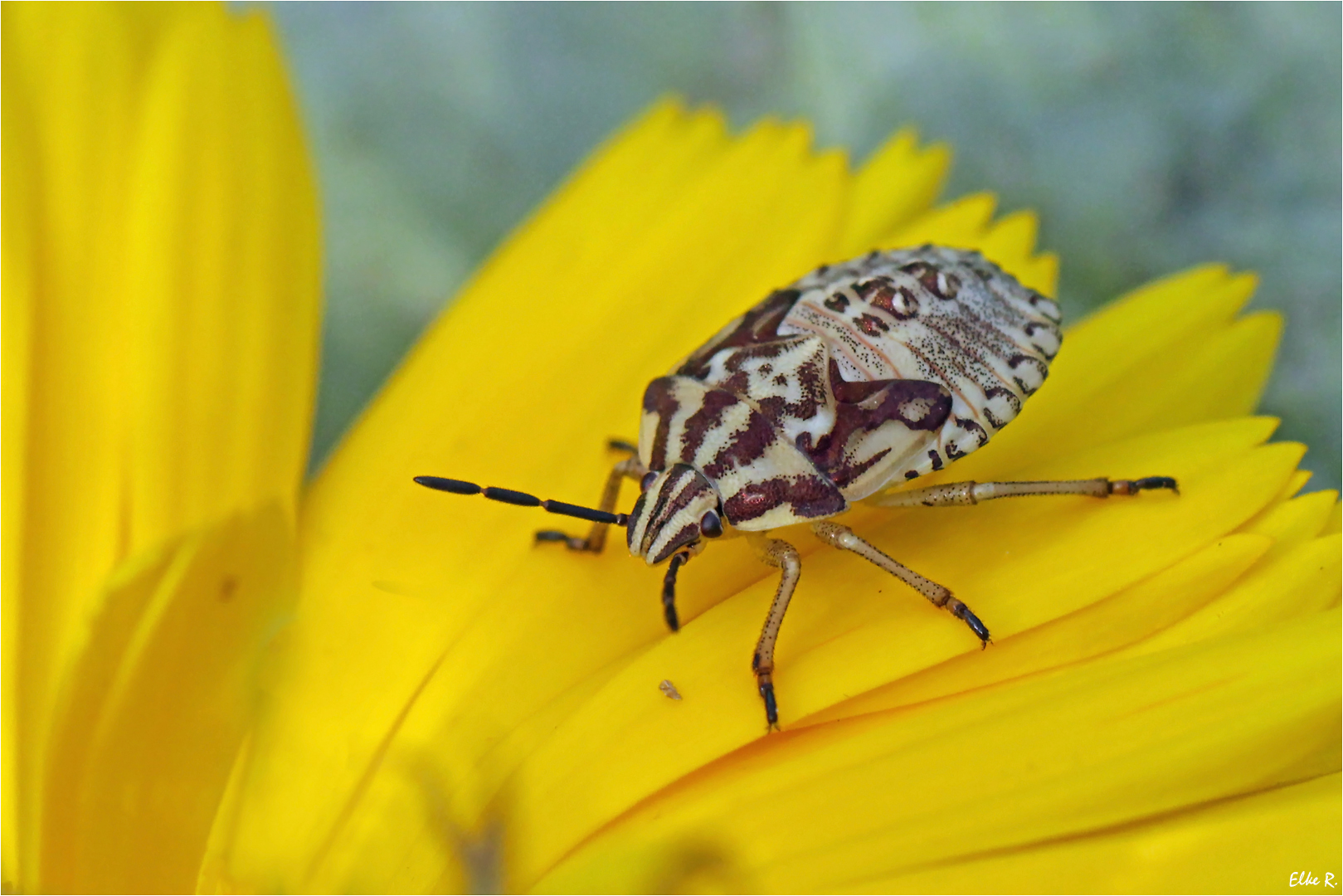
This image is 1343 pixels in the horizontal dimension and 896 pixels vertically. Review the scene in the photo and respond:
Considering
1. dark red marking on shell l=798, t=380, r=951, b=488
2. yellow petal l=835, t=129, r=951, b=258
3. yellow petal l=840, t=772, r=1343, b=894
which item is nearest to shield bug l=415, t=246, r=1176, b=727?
dark red marking on shell l=798, t=380, r=951, b=488

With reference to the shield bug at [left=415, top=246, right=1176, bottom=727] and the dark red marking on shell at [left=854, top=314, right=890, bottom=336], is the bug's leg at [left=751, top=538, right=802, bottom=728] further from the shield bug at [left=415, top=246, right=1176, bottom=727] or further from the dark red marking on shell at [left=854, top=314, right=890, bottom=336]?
the dark red marking on shell at [left=854, top=314, right=890, bottom=336]

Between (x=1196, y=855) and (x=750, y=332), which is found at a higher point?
(x=750, y=332)

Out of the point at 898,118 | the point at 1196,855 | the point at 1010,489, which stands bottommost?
the point at 1196,855

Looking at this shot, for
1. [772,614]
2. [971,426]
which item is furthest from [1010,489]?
[772,614]

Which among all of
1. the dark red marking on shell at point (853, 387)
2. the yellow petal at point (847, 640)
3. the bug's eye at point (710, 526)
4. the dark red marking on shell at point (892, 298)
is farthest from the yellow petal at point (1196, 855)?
the dark red marking on shell at point (892, 298)

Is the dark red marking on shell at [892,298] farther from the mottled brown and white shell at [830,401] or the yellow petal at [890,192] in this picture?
the yellow petal at [890,192]

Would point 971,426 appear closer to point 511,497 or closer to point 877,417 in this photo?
point 877,417

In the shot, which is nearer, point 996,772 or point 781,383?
point 996,772
